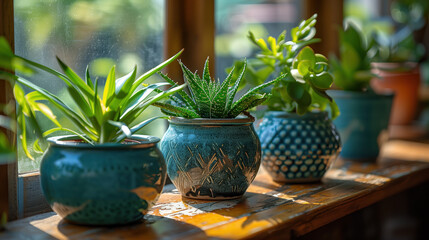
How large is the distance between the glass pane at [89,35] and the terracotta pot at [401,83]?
2.70 ft

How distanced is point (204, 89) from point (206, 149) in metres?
0.10

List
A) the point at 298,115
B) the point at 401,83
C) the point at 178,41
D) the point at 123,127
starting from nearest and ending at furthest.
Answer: the point at 123,127, the point at 298,115, the point at 178,41, the point at 401,83

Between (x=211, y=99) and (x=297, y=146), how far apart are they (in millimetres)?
220

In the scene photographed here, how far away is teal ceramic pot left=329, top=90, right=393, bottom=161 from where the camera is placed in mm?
1221

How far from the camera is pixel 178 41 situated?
110 centimetres

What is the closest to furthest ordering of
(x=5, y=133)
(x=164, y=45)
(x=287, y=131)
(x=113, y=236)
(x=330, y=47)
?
1. (x=113, y=236)
2. (x=5, y=133)
3. (x=287, y=131)
4. (x=164, y=45)
5. (x=330, y=47)

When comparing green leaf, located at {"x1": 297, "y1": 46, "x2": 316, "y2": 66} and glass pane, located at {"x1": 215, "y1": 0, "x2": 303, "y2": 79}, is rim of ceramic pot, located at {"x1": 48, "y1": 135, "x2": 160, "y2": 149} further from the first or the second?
glass pane, located at {"x1": 215, "y1": 0, "x2": 303, "y2": 79}

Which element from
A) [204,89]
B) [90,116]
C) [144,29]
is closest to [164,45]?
[144,29]

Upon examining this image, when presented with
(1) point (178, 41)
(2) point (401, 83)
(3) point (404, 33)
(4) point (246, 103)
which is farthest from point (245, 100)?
(3) point (404, 33)

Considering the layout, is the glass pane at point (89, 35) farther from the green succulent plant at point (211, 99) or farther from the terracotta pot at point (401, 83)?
the terracotta pot at point (401, 83)

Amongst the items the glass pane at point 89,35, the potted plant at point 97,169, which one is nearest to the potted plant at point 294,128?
the glass pane at point 89,35

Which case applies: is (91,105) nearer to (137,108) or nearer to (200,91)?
(137,108)

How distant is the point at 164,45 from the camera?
1072 mm

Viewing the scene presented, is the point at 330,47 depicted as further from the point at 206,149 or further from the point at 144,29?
the point at 206,149
